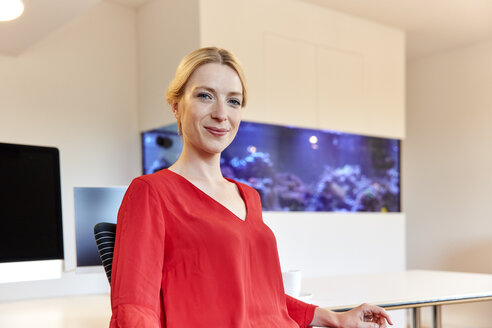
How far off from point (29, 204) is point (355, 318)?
88 centimetres

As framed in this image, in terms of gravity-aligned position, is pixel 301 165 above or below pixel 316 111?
below

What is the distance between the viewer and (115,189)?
1816 mm

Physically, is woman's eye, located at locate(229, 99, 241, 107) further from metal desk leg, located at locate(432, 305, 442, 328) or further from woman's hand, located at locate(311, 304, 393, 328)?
metal desk leg, located at locate(432, 305, 442, 328)

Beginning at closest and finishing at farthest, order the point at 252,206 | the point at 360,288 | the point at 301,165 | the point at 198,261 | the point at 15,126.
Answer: the point at 198,261
the point at 252,206
the point at 360,288
the point at 15,126
the point at 301,165

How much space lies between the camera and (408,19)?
4.22m

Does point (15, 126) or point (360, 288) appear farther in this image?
point (15, 126)

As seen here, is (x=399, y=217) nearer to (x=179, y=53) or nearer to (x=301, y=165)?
(x=301, y=165)

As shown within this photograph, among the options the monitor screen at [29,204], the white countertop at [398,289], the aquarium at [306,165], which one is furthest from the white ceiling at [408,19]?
the white countertop at [398,289]

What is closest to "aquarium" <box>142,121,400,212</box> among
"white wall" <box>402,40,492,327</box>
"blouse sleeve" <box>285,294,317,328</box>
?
"white wall" <box>402,40,492,327</box>

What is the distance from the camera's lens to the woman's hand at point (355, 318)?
3.63ft

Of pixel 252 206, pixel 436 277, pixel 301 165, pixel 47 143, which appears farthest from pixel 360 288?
pixel 47 143

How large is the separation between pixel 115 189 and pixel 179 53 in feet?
5.80

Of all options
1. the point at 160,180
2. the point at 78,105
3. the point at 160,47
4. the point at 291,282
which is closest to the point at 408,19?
the point at 160,47

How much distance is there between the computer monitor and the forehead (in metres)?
0.70
